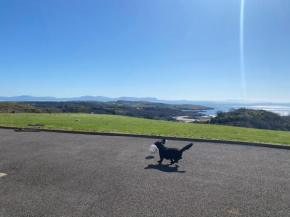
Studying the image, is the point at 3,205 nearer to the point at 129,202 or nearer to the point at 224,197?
the point at 129,202

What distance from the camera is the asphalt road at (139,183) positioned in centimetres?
448

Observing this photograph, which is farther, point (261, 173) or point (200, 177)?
point (261, 173)

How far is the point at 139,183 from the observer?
5.84m

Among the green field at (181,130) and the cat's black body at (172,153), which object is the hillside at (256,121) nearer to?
the green field at (181,130)

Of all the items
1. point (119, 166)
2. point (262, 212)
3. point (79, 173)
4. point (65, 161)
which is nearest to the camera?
point (262, 212)

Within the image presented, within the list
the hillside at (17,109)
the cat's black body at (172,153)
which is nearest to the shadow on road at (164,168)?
the cat's black body at (172,153)

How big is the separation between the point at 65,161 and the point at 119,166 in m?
2.27

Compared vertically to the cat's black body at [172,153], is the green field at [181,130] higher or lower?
lower

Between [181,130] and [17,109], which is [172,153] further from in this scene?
[17,109]

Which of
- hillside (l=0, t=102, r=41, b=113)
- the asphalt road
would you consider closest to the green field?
the asphalt road

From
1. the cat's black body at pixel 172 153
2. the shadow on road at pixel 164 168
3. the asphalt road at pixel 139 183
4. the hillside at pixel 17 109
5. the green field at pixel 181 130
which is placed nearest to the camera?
the asphalt road at pixel 139 183

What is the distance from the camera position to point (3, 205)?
179 inches

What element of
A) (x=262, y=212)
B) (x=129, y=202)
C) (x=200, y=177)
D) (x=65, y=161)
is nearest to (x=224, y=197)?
(x=262, y=212)

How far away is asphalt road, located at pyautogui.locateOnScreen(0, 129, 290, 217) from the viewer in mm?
4480
